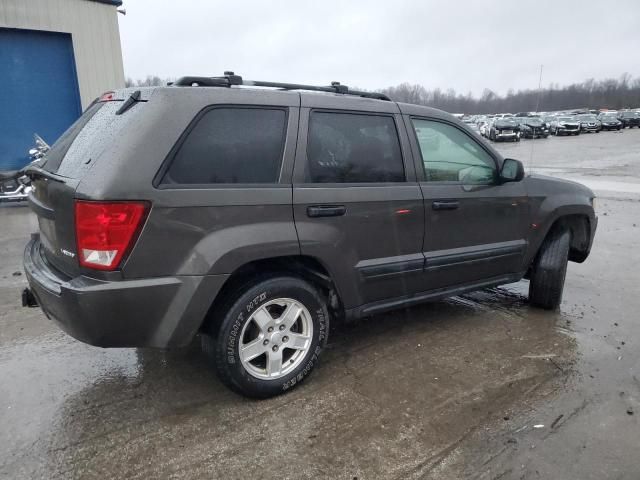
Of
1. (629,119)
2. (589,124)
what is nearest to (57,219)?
(589,124)

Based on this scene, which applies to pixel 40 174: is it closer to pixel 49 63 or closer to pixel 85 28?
pixel 49 63

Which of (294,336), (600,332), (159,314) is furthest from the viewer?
(600,332)

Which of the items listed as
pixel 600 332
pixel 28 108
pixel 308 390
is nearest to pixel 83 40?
pixel 28 108

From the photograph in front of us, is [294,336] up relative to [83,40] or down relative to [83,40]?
down

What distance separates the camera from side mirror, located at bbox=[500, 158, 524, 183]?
3848 millimetres

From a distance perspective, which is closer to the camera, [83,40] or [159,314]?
[159,314]

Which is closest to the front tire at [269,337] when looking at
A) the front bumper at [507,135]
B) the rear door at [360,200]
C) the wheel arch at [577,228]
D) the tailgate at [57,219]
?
the rear door at [360,200]

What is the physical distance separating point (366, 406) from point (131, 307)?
4.82ft

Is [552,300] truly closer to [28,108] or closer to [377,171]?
[377,171]

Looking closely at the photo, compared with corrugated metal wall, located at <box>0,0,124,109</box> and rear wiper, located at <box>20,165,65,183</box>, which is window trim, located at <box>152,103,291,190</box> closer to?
rear wiper, located at <box>20,165,65,183</box>

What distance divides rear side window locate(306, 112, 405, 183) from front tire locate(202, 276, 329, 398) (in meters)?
0.75

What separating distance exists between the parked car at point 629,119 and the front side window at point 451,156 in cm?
5281

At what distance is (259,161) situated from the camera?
2.81m

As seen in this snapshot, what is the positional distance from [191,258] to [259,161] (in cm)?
69
